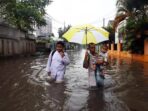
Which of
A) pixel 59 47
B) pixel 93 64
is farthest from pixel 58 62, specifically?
pixel 93 64

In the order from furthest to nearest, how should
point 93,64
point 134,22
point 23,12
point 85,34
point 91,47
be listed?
point 23,12 < point 134,22 < point 85,34 < point 93,64 < point 91,47

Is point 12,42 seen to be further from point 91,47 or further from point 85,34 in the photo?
point 91,47

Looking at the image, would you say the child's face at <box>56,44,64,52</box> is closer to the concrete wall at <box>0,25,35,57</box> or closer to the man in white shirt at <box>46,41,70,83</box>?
the man in white shirt at <box>46,41,70,83</box>

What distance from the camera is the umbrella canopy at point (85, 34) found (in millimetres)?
8987

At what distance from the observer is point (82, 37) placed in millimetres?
9094

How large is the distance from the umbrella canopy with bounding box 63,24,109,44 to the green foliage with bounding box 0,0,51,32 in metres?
21.1

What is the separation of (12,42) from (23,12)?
13.8ft

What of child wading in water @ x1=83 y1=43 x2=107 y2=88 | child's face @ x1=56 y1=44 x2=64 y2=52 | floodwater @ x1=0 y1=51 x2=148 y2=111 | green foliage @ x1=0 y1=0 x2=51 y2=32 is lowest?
floodwater @ x1=0 y1=51 x2=148 y2=111

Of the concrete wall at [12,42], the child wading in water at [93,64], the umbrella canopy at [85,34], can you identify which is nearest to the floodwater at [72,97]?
the child wading in water at [93,64]

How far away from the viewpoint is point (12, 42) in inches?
1240

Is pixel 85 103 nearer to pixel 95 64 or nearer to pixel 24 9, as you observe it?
pixel 95 64

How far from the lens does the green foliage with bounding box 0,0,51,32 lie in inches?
1223

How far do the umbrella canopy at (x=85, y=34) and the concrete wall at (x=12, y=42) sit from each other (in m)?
19.0

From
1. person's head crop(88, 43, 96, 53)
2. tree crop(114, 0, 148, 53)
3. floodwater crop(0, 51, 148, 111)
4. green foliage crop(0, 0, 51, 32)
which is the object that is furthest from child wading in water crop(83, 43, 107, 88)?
green foliage crop(0, 0, 51, 32)
